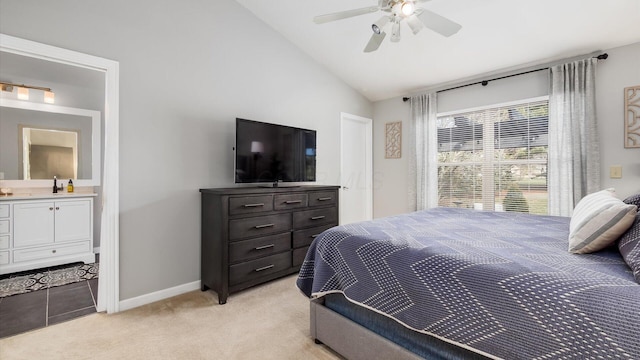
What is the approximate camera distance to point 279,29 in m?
3.40

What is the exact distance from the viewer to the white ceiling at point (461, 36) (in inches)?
99.0

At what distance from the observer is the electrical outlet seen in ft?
8.98

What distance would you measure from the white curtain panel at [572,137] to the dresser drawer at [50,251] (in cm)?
570

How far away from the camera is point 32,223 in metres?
3.28

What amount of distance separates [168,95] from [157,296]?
1825mm

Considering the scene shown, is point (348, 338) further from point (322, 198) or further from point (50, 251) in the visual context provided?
point (50, 251)

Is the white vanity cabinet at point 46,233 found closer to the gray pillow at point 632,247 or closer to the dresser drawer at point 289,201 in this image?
the dresser drawer at point 289,201

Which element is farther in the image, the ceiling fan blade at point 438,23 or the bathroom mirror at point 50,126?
the bathroom mirror at point 50,126

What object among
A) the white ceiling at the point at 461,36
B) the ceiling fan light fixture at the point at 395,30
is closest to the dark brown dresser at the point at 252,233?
the ceiling fan light fixture at the point at 395,30

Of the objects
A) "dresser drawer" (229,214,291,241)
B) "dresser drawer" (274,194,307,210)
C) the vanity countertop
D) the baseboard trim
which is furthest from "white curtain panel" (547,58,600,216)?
the vanity countertop

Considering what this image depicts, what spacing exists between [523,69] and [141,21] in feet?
13.4

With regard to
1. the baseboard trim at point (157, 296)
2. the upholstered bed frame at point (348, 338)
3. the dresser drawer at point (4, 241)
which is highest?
the dresser drawer at point (4, 241)

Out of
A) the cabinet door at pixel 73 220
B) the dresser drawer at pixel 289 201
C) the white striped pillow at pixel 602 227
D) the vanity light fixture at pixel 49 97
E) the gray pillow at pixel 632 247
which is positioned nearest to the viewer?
the gray pillow at pixel 632 247

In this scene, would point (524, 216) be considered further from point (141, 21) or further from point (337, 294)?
point (141, 21)
